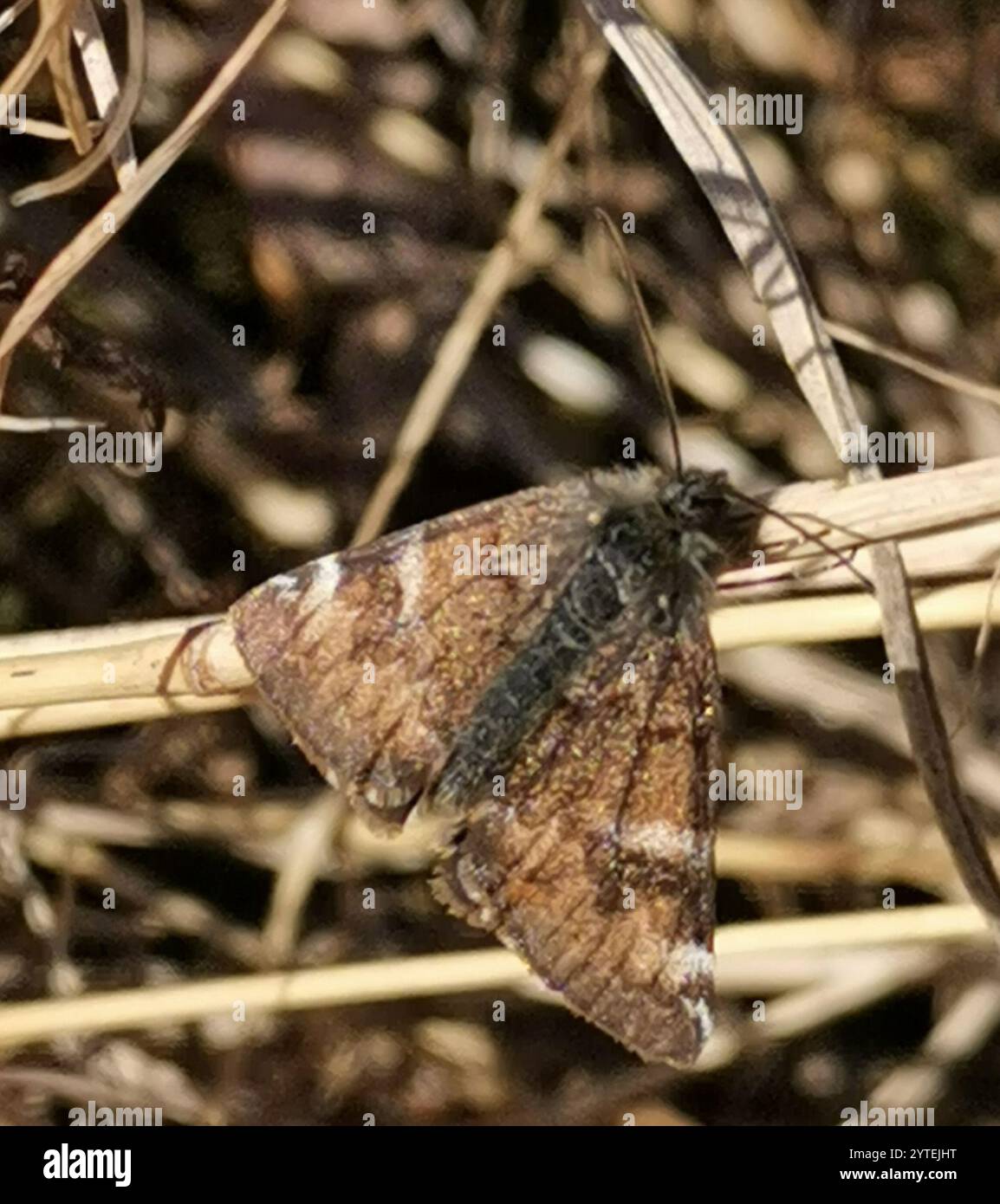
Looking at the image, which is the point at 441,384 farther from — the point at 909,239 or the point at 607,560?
the point at 909,239

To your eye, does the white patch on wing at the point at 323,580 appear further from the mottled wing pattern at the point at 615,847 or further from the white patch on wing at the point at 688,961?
the white patch on wing at the point at 688,961

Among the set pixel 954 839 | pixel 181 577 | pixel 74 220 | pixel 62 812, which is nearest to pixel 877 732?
pixel 954 839

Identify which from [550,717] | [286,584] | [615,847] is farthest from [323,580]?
[615,847]

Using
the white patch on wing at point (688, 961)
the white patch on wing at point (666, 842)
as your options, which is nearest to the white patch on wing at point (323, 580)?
the white patch on wing at point (666, 842)

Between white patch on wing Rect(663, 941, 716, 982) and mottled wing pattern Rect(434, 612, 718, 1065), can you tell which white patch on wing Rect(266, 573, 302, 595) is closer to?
mottled wing pattern Rect(434, 612, 718, 1065)

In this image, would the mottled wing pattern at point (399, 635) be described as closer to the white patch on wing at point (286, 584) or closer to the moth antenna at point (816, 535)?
the white patch on wing at point (286, 584)

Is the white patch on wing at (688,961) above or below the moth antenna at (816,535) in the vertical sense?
below

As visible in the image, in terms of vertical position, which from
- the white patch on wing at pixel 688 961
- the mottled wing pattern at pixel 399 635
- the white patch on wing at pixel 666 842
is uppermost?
the mottled wing pattern at pixel 399 635

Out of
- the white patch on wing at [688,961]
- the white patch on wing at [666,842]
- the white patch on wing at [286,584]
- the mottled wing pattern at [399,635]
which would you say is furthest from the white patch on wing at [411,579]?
the white patch on wing at [688,961]

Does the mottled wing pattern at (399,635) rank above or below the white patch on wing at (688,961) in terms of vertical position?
above
